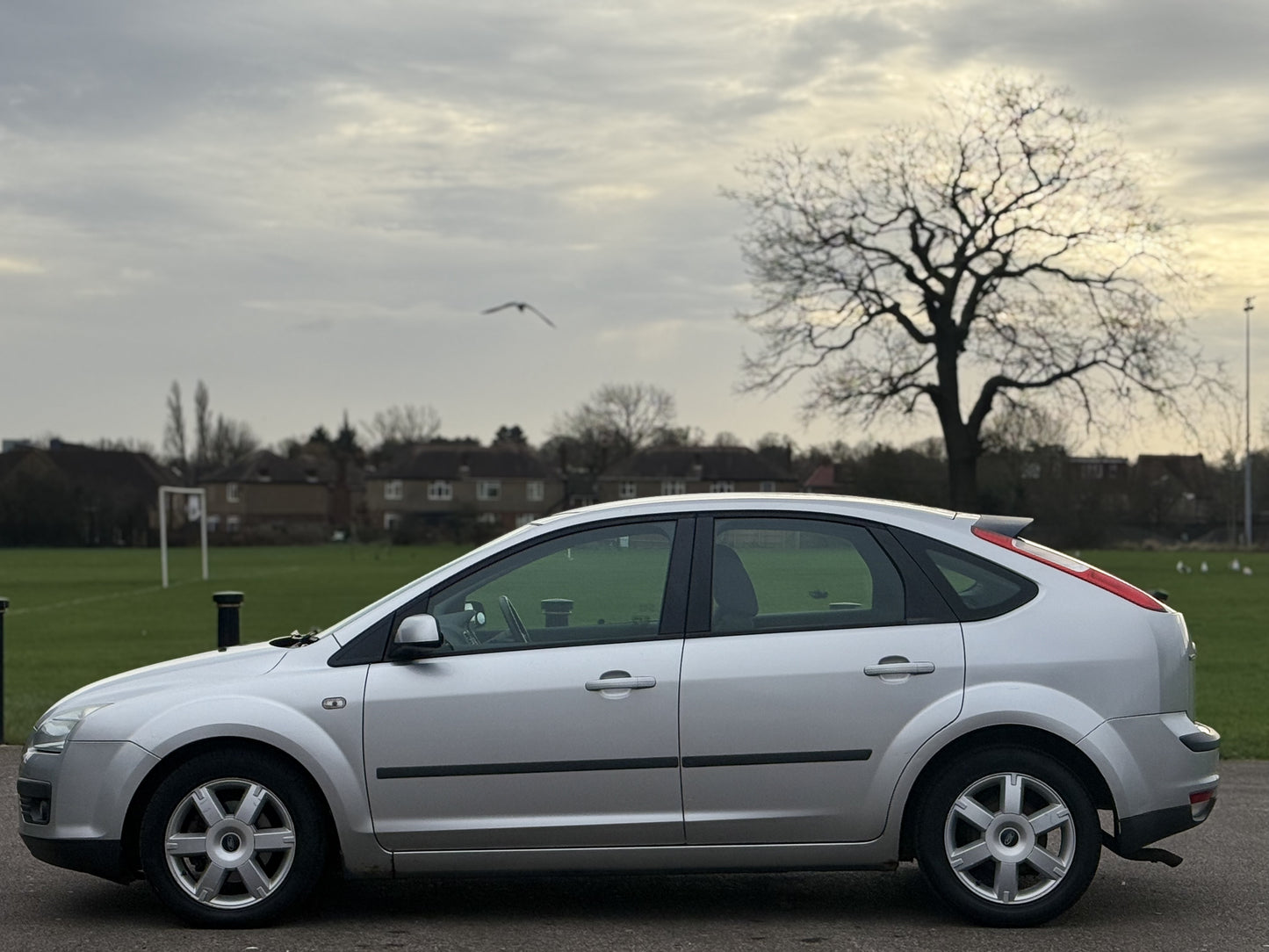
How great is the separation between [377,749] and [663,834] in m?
1.07

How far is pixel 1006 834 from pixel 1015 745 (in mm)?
322

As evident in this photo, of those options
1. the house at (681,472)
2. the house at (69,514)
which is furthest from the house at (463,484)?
the house at (69,514)

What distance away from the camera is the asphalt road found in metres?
5.60

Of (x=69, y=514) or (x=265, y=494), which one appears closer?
(x=69, y=514)

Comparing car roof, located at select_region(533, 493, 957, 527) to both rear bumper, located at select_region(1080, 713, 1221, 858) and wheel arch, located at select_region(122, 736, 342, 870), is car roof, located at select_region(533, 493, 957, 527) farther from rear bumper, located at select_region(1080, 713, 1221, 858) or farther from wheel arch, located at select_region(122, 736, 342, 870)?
wheel arch, located at select_region(122, 736, 342, 870)

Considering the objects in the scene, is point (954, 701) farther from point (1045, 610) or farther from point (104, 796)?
point (104, 796)

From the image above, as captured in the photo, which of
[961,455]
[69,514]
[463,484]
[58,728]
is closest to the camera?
[58,728]

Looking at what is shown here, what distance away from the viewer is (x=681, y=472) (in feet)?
403

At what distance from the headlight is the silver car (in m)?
0.04

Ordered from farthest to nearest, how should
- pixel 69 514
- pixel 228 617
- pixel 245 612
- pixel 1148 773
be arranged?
1. pixel 69 514
2. pixel 245 612
3. pixel 228 617
4. pixel 1148 773

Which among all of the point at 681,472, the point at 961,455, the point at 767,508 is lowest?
the point at 767,508

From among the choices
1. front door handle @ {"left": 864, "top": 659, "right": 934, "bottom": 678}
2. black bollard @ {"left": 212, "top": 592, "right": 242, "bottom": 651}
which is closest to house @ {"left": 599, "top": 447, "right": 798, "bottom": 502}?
black bollard @ {"left": 212, "top": 592, "right": 242, "bottom": 651}

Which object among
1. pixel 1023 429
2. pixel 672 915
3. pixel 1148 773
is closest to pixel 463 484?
pixel 1023 429

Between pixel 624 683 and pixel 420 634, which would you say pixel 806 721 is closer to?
pixel 624 683
